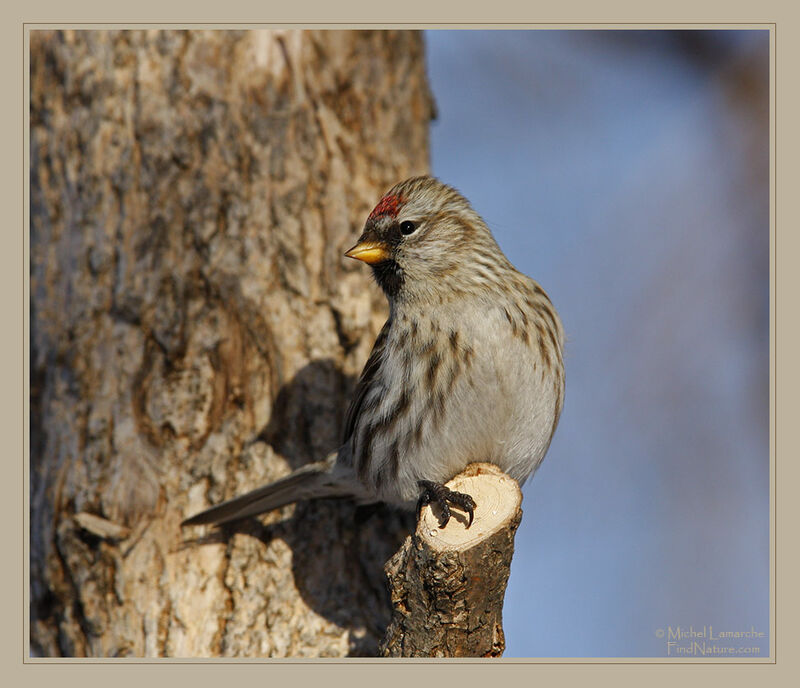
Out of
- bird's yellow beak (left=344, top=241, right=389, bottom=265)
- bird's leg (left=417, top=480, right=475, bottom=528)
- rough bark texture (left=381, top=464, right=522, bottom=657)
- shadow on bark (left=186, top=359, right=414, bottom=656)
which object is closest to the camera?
rough bark texture (left=381, top=464, right=522, bottom=657)

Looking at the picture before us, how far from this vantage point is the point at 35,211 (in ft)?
12.5

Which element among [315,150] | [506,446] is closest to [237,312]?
[315,150]

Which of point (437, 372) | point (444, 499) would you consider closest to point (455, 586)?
point (444, 499)

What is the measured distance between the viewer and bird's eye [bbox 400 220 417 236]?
11.1ft

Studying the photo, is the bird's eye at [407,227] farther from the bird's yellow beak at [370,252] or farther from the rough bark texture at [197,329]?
the rough bark texture at [197,329]

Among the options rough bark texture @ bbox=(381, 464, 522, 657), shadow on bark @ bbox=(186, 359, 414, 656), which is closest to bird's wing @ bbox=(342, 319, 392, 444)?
shadow on bark @ bbox=(186, 359, 414, 656)

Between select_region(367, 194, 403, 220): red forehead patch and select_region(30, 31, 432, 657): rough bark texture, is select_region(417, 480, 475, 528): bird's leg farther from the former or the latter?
select_region(367, 194, 403, 220): red forehead patch

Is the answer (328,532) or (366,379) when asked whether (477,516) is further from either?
(328,532)

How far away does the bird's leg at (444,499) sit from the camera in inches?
103

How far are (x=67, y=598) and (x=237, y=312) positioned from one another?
1342 mm

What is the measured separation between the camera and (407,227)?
3381 mm

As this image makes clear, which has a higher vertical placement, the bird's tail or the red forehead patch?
the red forehead patch

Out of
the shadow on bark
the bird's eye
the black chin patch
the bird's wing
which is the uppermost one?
the bird's eye

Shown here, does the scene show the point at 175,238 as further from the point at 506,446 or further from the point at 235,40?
the point at 506,446
